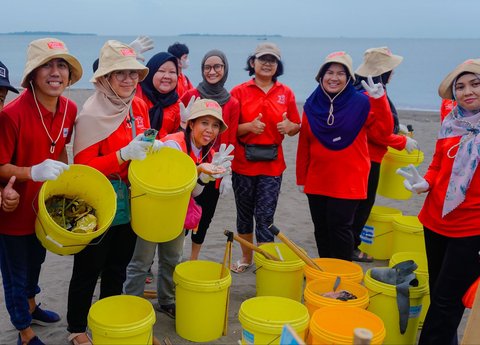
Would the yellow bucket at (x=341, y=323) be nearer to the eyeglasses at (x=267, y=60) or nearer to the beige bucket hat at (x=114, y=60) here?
the beige bucket hat at (x=114, y=60)

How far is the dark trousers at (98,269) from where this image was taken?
10.9 feet

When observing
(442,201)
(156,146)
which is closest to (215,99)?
(156,146)

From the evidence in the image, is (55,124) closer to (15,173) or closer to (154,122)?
(15,173)

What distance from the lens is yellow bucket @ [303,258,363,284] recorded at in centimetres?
377

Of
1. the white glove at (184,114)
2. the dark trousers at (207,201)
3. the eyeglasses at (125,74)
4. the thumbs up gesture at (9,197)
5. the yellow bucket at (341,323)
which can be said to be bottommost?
the yellow bucket at (341,323)

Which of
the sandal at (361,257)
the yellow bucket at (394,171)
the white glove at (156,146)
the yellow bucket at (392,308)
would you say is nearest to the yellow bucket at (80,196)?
the white glove at (156,146)

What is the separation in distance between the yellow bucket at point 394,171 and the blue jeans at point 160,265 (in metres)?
2.59

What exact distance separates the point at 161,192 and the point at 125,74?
0.84 m

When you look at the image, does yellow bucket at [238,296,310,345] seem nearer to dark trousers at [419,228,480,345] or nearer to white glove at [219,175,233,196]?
dark trousers at [419,228,480,345]

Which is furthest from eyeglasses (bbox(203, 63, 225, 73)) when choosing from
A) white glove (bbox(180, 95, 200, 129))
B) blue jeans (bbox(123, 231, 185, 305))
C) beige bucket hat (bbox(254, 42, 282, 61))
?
blue jeans (bbox(123, 231, 185, 305))

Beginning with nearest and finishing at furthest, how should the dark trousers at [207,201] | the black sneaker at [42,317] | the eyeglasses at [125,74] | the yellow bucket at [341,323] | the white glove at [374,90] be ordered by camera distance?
the yellow bucket at [341,323] → the eyeglasses at [125,74] → the black sneaker at [42,317] → the white glove at [374,90] → the dark trousers at [207,201]

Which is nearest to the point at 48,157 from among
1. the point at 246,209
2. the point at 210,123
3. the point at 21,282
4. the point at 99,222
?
the point at 99,222

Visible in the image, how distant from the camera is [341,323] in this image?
10.4 feet

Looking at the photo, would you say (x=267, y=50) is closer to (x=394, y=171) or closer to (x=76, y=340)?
(x=394, y=171)
